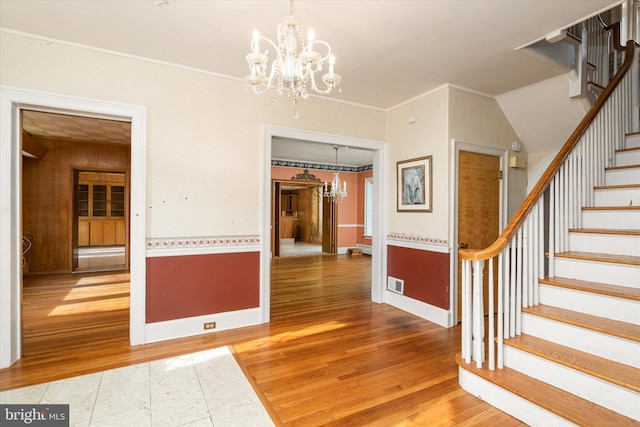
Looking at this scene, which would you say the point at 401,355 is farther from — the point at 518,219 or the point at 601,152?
the point at 601,152

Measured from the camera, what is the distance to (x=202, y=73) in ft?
10.3

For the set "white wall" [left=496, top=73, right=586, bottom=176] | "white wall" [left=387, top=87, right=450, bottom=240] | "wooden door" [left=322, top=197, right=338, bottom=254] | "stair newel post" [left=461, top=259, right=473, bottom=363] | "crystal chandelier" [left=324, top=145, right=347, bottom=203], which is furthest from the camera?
"wooden door" [left=322, top=197, right=338, bottom=254]

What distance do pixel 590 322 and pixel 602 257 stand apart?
600mm

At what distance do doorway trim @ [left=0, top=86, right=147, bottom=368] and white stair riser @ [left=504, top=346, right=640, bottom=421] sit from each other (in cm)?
316

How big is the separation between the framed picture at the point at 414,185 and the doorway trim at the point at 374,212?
29 cm

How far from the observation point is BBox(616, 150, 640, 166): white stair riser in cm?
281

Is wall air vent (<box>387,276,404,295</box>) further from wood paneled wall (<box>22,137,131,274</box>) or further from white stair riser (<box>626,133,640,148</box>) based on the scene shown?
wood paneled wall (<box>22,137,131,274</box>)

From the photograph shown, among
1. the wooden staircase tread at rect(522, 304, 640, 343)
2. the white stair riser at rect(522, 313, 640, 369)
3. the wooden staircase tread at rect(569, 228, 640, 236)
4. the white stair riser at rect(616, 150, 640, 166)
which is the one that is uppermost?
the white stair riser at rect(616, 150, 640, 166)

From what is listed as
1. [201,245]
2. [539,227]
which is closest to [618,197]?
[539,227]

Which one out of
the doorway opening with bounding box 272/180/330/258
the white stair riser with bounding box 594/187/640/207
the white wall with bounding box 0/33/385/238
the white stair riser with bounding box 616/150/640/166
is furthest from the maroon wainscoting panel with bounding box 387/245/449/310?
the doorway opening with bounding box 272/180/330/258

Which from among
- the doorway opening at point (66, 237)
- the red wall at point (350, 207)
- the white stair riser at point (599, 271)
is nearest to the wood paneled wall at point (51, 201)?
the doorway opening at point (66, 237)

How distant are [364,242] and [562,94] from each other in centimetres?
644

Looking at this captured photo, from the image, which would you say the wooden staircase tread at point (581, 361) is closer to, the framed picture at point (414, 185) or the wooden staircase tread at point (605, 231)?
the wooden staircase tread at point (605, 231)

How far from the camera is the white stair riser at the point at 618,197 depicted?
8.25 ft
